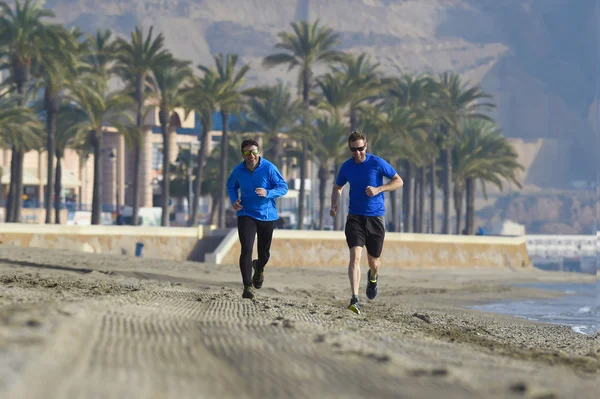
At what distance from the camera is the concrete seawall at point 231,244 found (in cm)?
3662

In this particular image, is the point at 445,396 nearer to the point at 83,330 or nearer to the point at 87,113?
the point at 83,330

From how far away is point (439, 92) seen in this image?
203 ft

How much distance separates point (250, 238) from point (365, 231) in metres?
1.15

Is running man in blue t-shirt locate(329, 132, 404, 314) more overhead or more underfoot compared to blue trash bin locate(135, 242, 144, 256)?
more overhead

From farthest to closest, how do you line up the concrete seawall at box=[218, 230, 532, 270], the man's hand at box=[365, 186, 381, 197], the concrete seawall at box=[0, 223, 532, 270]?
the concrete seawall at box=[218, 230, 532, 270], the concrete seawall at box=[0, 223, 532, 270], the man's hand at box=[365, 186, 381, 197]

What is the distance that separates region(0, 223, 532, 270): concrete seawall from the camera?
3662cm

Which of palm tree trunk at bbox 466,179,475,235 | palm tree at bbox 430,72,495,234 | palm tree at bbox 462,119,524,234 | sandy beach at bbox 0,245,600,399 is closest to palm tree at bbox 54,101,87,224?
palm tree at bbox 430,72,495,234

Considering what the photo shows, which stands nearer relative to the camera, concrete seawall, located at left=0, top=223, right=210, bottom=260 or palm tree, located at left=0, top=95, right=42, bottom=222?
concrete seawall, located at left=0, top=223, right=210, bottom=260

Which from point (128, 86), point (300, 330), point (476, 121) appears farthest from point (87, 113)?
point (300, 330)

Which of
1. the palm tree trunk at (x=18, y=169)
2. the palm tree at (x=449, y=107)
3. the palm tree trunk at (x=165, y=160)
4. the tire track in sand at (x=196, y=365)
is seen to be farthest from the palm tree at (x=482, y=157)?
the tire track in sand at (x=196, y=365)

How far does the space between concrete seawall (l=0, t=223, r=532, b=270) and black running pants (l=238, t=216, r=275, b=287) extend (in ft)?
79.0

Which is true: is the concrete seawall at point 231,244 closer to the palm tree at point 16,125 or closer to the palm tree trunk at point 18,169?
the palm tree at point 16,125

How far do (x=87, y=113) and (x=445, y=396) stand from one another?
4544cm

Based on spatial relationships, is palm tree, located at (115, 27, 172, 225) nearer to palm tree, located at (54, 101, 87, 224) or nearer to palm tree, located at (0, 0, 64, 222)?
palm tree, located at (54, 101, 87, 224)
